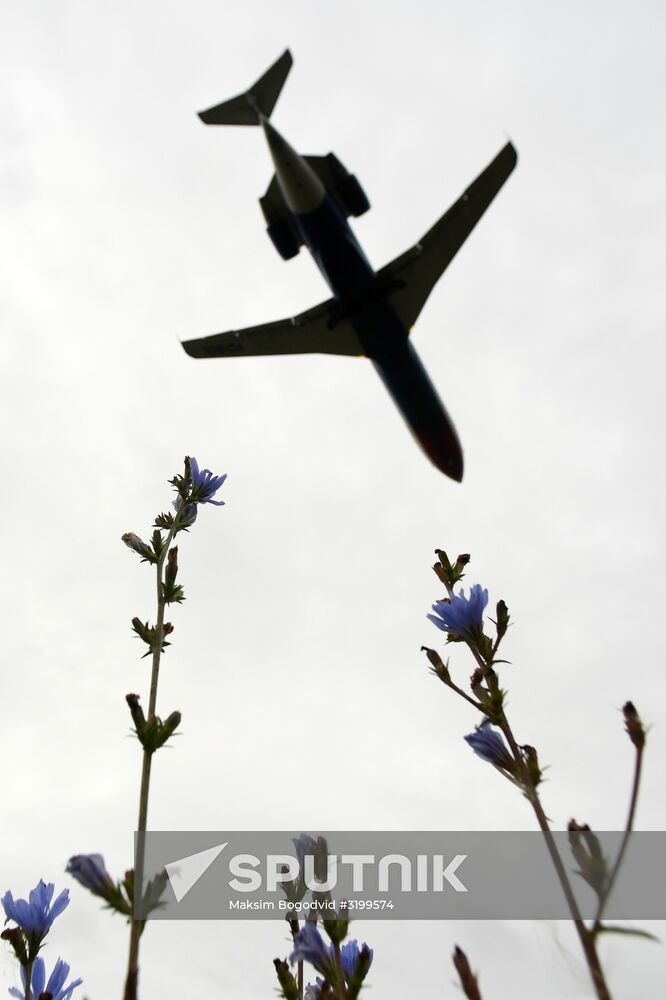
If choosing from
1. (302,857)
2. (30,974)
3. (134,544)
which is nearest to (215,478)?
(134,544)

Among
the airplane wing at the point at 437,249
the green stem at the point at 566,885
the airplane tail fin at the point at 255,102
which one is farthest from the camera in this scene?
the airplane tail fin at the point at 255,102

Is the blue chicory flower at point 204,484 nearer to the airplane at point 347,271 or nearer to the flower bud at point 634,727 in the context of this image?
the flower bud at point 634,727

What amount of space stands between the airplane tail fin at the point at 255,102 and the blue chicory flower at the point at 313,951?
1445 centimetres

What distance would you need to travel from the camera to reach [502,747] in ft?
10.1

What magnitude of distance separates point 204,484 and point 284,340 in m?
8.83

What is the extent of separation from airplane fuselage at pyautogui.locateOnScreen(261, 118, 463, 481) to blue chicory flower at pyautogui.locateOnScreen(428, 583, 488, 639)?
8.43m

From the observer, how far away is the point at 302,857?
13.9 ft

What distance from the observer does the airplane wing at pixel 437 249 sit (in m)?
12.9

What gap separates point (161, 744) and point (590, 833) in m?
1.98

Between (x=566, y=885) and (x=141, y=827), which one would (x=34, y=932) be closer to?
(x=141, y=827)

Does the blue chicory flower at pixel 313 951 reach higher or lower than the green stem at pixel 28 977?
higher

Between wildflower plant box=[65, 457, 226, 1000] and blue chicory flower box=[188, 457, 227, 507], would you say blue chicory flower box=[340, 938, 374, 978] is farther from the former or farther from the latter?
blue chicory flower box=[188, 457, 227, 507]

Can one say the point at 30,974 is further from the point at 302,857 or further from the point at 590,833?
the point at 590,833

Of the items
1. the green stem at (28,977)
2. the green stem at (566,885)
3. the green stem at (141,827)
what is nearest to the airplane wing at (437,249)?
the green stem at (141,827)
